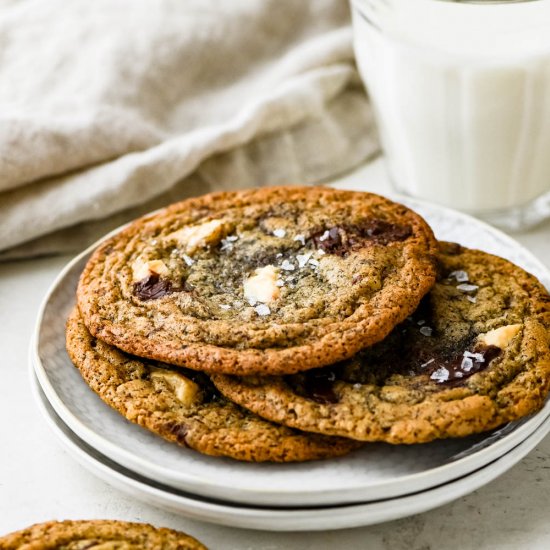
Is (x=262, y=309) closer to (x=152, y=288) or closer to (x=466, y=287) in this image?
(x=152, y=288)

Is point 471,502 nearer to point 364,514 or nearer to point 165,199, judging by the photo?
point 364,514

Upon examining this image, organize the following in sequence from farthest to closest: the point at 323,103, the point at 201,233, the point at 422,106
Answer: the point at 323,103, the point at 422,106, the point at 201,233

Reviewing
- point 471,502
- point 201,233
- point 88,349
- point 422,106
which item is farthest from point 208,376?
point 422,106

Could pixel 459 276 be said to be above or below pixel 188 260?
below

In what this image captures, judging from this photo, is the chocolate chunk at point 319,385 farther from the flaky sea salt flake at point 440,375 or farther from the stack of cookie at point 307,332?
the flaky sea salt flake at point 440,375

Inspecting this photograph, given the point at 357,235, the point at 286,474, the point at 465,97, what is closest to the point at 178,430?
the point at 286,474

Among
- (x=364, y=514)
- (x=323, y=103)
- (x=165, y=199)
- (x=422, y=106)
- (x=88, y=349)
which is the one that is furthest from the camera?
(x=323, y=103)

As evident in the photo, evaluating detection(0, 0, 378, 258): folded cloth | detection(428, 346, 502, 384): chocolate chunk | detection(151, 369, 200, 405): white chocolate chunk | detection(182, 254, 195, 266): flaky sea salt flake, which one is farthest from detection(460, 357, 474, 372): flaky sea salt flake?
detection(0, 0, 378, 258): folded cloth
